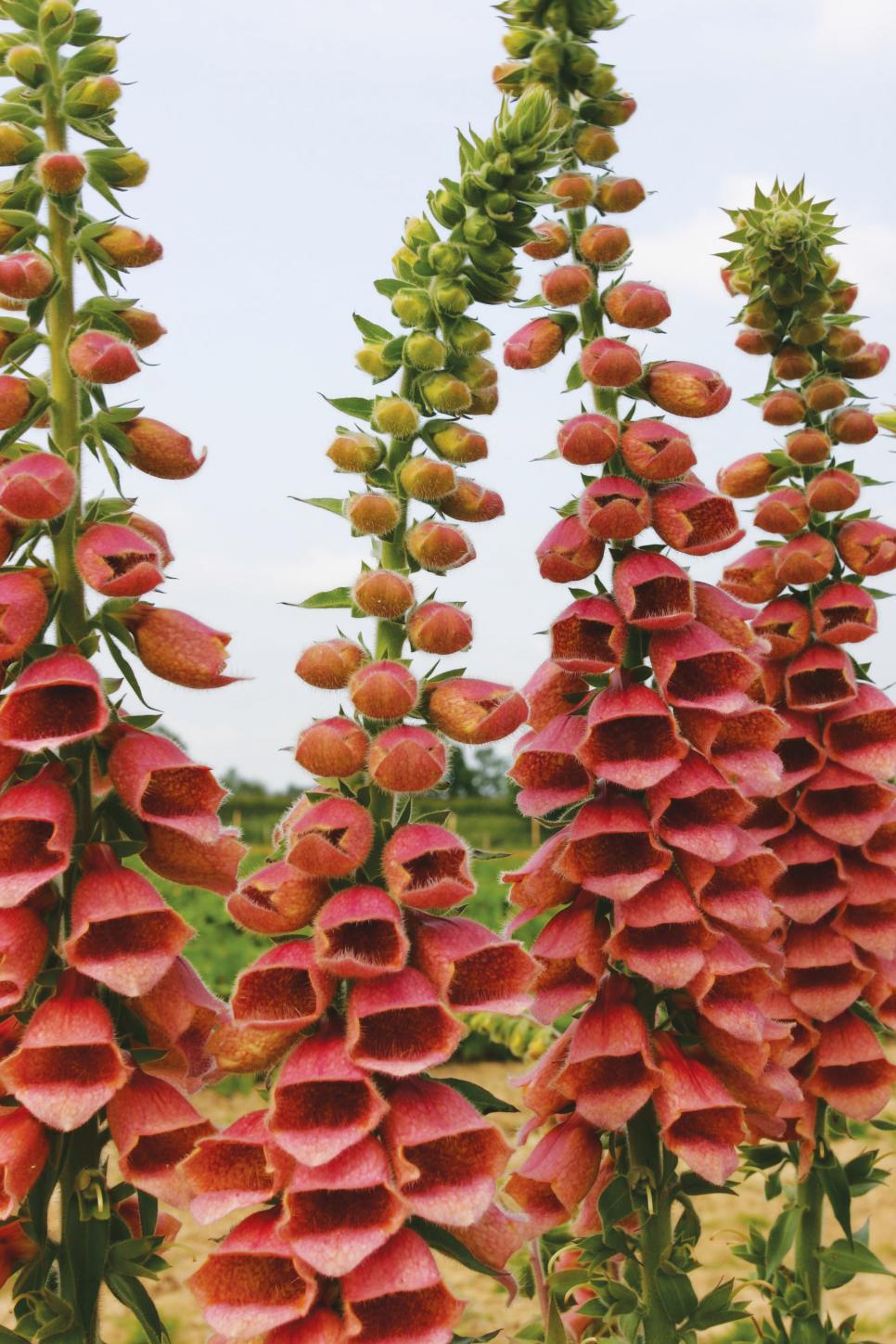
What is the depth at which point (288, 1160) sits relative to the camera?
149cm

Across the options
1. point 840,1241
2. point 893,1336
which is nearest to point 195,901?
point 893,1336

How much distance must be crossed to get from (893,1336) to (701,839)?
3.25m

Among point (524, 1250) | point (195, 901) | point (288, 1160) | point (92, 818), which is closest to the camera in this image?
point (288, 1160)

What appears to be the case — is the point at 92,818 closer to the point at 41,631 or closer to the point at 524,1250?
the point at 41,631

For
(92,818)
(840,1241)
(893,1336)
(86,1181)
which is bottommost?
(893,1336)

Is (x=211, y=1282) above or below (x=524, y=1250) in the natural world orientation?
above

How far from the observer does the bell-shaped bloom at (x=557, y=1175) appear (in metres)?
1.98

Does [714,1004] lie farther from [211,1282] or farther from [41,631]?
[41,631]

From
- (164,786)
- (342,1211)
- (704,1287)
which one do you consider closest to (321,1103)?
(342,1211)

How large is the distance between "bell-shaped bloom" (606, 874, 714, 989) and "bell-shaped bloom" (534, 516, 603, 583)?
477 mm

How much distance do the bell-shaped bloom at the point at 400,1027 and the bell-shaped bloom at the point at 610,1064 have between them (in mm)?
466

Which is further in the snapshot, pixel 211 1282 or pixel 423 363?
pixel 423 363

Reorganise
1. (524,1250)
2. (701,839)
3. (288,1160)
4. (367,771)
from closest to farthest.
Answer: (288,1160) < (367,771) < (701,839) < (524,1250)

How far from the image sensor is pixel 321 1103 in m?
1.52
